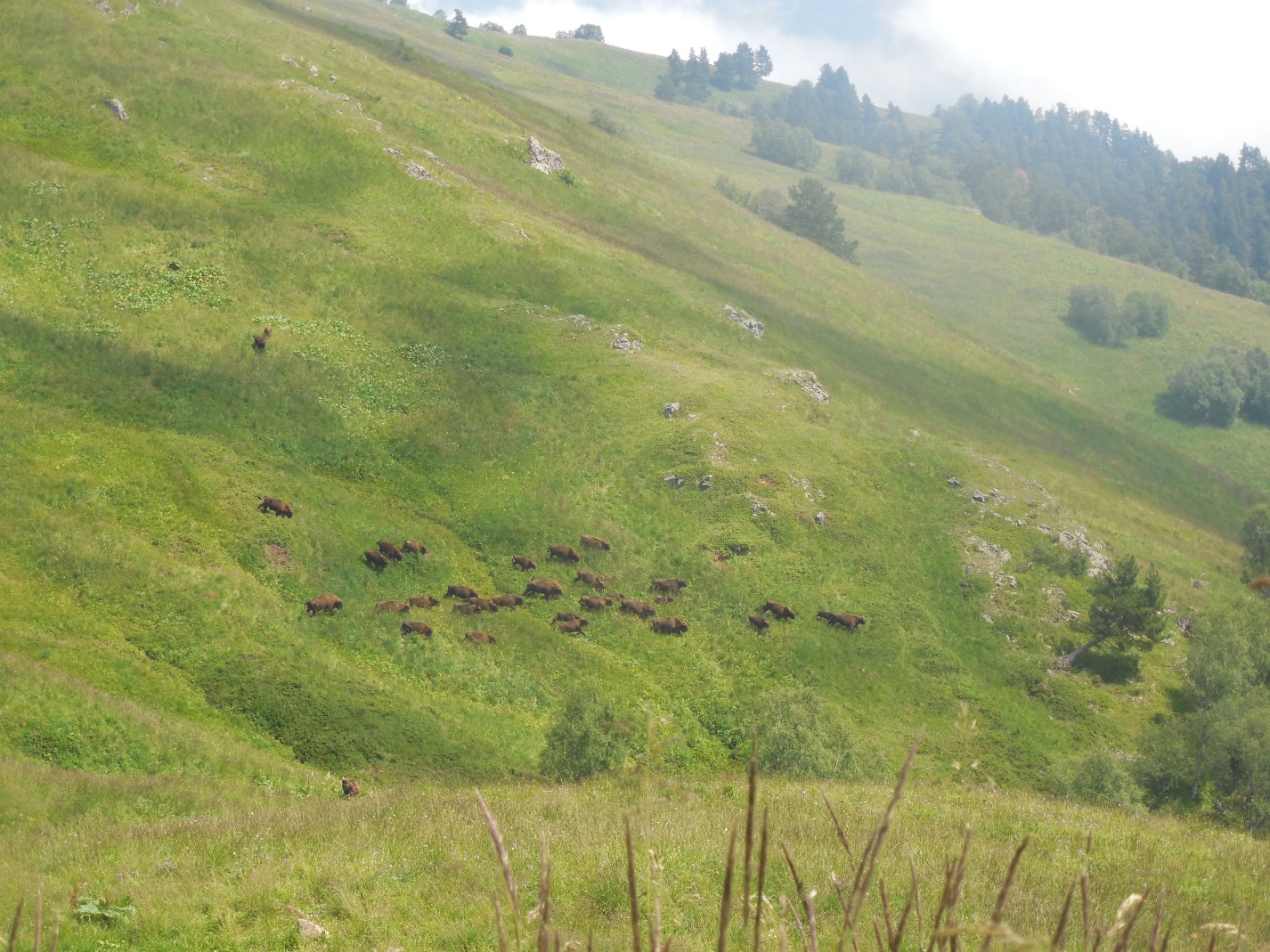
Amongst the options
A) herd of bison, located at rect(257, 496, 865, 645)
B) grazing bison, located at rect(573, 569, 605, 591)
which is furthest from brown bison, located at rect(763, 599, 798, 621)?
grazing bison, located at rect(573, 569, 605, 591)

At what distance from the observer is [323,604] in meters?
31.6

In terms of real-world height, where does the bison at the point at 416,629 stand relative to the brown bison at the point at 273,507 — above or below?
below

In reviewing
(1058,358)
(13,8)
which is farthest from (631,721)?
(1058,358)

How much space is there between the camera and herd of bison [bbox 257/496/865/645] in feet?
108

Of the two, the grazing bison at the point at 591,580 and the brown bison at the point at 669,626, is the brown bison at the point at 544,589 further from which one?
the brown bison at the point at 669,626

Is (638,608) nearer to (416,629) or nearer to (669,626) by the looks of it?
(669,626)

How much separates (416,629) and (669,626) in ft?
35.7

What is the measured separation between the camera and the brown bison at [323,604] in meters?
31.4

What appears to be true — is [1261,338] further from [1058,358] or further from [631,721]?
[631,721]

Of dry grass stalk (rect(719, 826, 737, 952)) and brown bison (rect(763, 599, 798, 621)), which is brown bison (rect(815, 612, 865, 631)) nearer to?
brown bison (rect(763, 599, 798, 621))

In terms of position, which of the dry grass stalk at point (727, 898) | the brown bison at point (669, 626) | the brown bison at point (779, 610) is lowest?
the brown bison at point (669, 626)

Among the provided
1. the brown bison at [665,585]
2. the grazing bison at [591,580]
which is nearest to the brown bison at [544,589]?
the grazing bison at [591,580]

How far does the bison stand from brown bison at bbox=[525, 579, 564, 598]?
5727mm

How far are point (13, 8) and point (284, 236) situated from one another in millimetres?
28026
